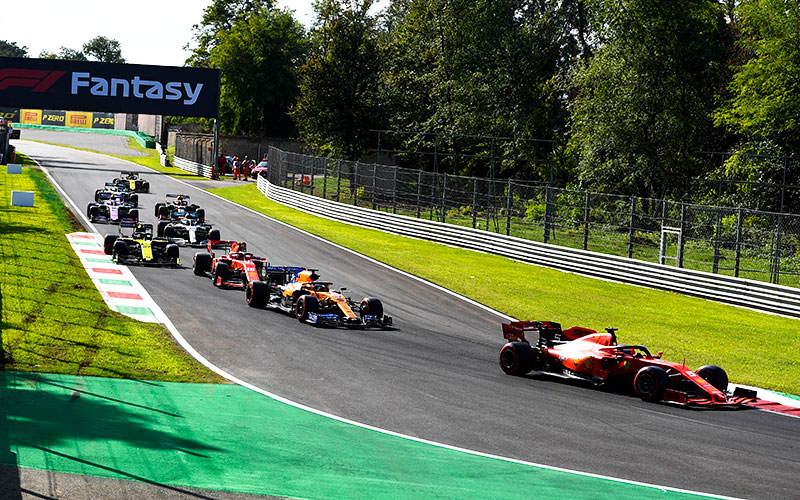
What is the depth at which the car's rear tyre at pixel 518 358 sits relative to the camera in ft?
45.7

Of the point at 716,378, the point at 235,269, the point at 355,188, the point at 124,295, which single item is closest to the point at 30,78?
the point at 355,188

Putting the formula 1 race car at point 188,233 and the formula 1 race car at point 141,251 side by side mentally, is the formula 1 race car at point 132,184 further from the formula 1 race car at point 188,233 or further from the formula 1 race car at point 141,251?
the formula 1 race car at point 141,251

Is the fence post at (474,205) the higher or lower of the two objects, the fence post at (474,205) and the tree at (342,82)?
the lower

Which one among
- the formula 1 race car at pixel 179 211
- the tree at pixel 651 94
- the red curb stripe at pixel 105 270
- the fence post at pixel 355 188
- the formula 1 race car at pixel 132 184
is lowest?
the red curb stripe at pixel 105 270

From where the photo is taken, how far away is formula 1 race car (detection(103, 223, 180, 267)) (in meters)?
22.6

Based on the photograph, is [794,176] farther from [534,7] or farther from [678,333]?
[534,7]

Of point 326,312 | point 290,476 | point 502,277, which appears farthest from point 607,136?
point 290,476

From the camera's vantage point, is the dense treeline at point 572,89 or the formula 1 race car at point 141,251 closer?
the formula 1 race car at point 141,251

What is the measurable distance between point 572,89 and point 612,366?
36.3 metres

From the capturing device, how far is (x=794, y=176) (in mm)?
33281

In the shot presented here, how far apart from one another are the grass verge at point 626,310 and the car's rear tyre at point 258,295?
15.8 feet

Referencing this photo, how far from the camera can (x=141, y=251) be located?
22.9 metres

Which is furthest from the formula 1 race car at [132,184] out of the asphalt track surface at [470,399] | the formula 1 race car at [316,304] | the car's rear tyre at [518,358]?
the car's rear tyre at [518,358]

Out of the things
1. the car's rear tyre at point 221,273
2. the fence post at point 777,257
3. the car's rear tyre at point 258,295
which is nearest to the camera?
the car's rear tyre at point 258,295
